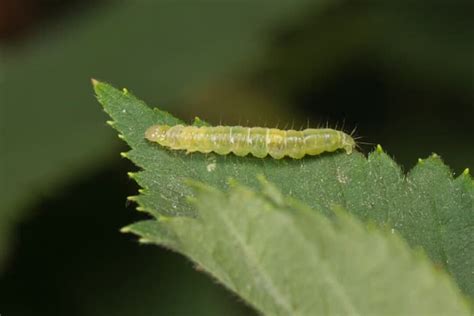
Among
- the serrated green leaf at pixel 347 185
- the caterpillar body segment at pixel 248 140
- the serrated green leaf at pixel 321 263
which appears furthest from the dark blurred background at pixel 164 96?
the serrated green leaf at pixel 321 263

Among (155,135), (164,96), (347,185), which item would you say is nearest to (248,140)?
(155,135)

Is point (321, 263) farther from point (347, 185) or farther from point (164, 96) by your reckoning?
point (164, 96)

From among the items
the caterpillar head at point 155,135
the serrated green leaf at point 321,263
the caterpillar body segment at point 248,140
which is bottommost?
the serrated green leaf at point 321,263

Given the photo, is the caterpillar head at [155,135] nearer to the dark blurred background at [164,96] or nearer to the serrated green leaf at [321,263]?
the serrated green leaf at [321,263]

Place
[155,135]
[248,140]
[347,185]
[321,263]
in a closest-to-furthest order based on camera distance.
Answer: [321,263], [347,185], [155,135], [248,140]

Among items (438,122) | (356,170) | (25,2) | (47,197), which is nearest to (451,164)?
(438,122)

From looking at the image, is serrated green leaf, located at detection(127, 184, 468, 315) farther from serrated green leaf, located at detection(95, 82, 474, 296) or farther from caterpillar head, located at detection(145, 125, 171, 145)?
caterpillar head, located at detection(145, 125, 171, 145)

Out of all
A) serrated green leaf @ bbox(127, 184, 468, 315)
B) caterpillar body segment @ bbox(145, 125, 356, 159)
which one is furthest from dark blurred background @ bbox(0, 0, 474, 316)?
serrated green leaf @ bbox(127, 184, 468, 315)
